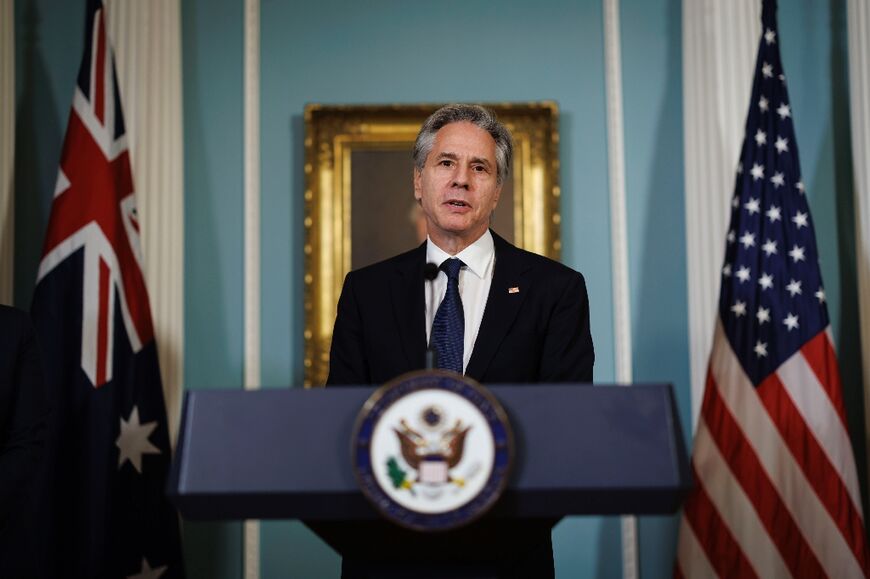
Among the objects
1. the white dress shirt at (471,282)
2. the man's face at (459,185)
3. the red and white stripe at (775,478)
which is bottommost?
the red and white stripe at (775,478)

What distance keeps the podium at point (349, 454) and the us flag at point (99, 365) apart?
2.74 meters

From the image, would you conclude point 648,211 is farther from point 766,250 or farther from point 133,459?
point 133,459

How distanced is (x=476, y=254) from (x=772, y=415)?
2047 mm

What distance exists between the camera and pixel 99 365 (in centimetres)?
385

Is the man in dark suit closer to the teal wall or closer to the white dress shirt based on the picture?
the white dress shirt

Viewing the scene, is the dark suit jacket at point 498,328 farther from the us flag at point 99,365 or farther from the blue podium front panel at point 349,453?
the us flag at point 99,365

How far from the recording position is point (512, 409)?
128 centimetres

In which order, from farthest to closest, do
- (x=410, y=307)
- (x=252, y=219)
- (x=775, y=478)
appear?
1. (x=252, y=219)
2. (x=775, y=478)
3. (x=410, y=307)

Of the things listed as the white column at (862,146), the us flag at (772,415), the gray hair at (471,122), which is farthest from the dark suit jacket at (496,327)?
the white column at (862,146)

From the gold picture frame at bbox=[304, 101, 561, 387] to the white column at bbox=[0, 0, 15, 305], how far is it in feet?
4.33

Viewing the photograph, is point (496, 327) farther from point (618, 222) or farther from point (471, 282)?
point (618, 222)

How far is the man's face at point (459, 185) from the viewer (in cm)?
228

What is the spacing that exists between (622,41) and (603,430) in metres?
3.53

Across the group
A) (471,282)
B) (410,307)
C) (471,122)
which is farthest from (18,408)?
(471,122)
